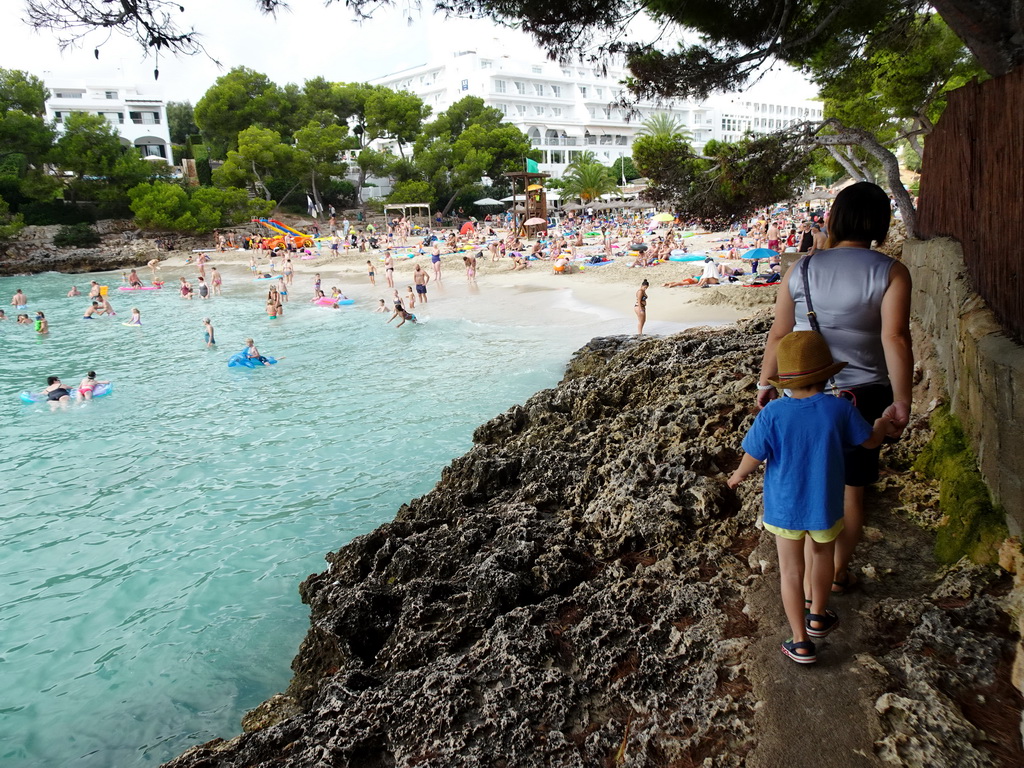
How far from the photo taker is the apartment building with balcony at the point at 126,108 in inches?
Result: 2005

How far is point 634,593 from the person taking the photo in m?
3.45

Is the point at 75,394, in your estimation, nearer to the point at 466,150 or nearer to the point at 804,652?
the point at 804,652

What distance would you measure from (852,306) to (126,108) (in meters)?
61.3

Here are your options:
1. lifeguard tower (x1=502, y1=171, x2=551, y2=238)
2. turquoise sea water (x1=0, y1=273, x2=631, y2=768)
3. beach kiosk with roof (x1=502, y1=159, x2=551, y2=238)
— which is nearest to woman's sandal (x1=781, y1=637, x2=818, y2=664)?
turquoise sea water (x1=0, y1=273, x2=631, y2=768)

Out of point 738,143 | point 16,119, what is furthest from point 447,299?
point 16,119

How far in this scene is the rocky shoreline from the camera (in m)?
2.37

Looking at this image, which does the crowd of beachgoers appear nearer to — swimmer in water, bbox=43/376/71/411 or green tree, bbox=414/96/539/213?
swimmer in water, bbox=43/376/71/411

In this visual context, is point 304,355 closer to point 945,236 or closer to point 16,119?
point 945,236

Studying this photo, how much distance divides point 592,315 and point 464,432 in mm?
8156

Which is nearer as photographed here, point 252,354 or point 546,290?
point 252,354

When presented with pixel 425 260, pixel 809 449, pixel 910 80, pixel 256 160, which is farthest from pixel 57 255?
Answer: pixel 809 449

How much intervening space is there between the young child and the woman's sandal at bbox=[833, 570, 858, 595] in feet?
1.37

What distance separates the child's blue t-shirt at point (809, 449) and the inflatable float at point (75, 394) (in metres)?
14.5

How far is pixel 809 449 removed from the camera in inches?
95.6
